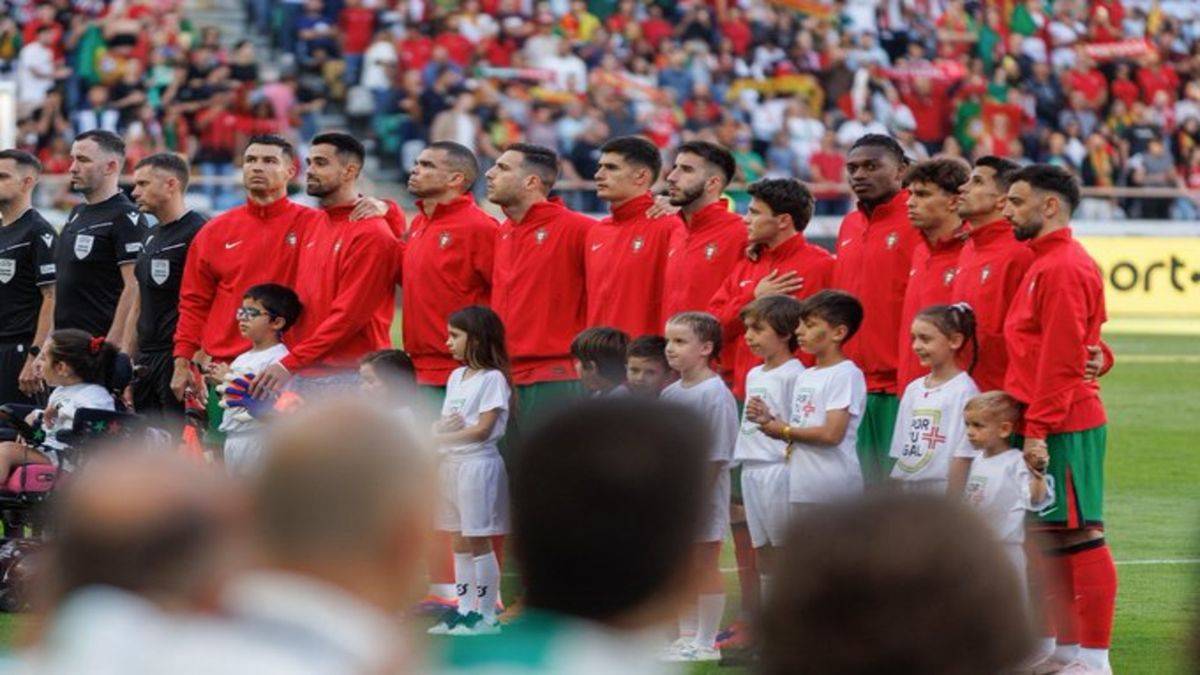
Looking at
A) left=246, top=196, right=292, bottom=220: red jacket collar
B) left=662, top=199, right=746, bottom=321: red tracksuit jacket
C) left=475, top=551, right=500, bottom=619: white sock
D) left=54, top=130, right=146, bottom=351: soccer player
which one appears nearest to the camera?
left=475, top=551, right=500, bottom=619: white sock

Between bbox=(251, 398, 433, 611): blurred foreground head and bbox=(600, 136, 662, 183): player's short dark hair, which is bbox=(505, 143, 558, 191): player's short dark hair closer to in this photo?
bbox=(600, 136, 662, 183): player's short dark hair

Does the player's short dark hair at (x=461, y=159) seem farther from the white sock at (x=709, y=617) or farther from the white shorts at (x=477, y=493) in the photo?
the white sock at (x=709, y=617)

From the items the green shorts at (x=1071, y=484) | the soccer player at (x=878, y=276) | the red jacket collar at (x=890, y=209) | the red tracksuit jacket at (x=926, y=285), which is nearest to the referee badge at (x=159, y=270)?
the soccer player at (x=878, y=276)

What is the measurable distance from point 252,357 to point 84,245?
202cm

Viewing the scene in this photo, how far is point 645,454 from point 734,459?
6260mm

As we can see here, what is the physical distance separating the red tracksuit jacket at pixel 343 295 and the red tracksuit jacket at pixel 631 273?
111cm

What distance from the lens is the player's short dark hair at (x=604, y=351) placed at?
→ 9.59 meters

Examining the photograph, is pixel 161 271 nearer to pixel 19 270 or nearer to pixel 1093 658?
pixel 19 270

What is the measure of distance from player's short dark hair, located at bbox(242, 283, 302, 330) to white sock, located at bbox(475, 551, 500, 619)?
1751mm

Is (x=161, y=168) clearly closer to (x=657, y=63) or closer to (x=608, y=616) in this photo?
(x=608, y=616)

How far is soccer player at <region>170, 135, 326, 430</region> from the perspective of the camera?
1112cm

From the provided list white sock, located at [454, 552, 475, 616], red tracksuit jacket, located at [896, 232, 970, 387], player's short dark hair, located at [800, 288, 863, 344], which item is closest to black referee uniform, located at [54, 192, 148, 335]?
white sock, located at [454, 552, 475, 616]

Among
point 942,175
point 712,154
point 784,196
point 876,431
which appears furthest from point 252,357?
point 942,175

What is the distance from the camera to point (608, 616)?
2809 millimetres
